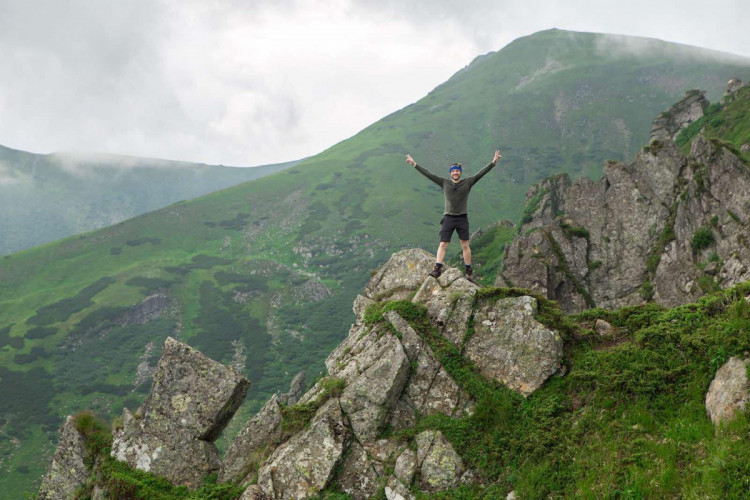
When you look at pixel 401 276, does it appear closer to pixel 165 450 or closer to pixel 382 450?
pixel 382 450

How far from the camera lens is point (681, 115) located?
10588cm

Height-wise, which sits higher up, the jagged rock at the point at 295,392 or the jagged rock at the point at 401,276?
the jagged rock at the point at 401,276

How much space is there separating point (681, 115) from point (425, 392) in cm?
12753

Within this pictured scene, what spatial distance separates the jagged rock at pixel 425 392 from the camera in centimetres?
1343

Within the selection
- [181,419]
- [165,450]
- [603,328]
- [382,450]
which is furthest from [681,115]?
[165,450]

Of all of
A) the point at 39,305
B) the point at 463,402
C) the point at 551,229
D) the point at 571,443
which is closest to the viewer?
the point at 571,443

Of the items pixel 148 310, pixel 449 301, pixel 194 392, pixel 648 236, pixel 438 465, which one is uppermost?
pixel 449 301

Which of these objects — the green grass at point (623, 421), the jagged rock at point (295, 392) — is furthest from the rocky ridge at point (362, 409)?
the jagged rock at point (295, 392)

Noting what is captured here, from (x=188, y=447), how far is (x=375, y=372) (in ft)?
25.0

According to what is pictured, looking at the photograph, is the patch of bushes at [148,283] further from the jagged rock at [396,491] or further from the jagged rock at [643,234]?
the jagged rock at [396,491]

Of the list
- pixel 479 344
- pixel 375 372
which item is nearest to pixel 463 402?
pixel 479 344

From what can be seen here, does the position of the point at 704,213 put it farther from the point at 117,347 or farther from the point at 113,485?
the point at 117,347

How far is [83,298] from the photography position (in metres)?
167

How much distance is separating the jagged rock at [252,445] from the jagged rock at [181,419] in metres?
1.03
